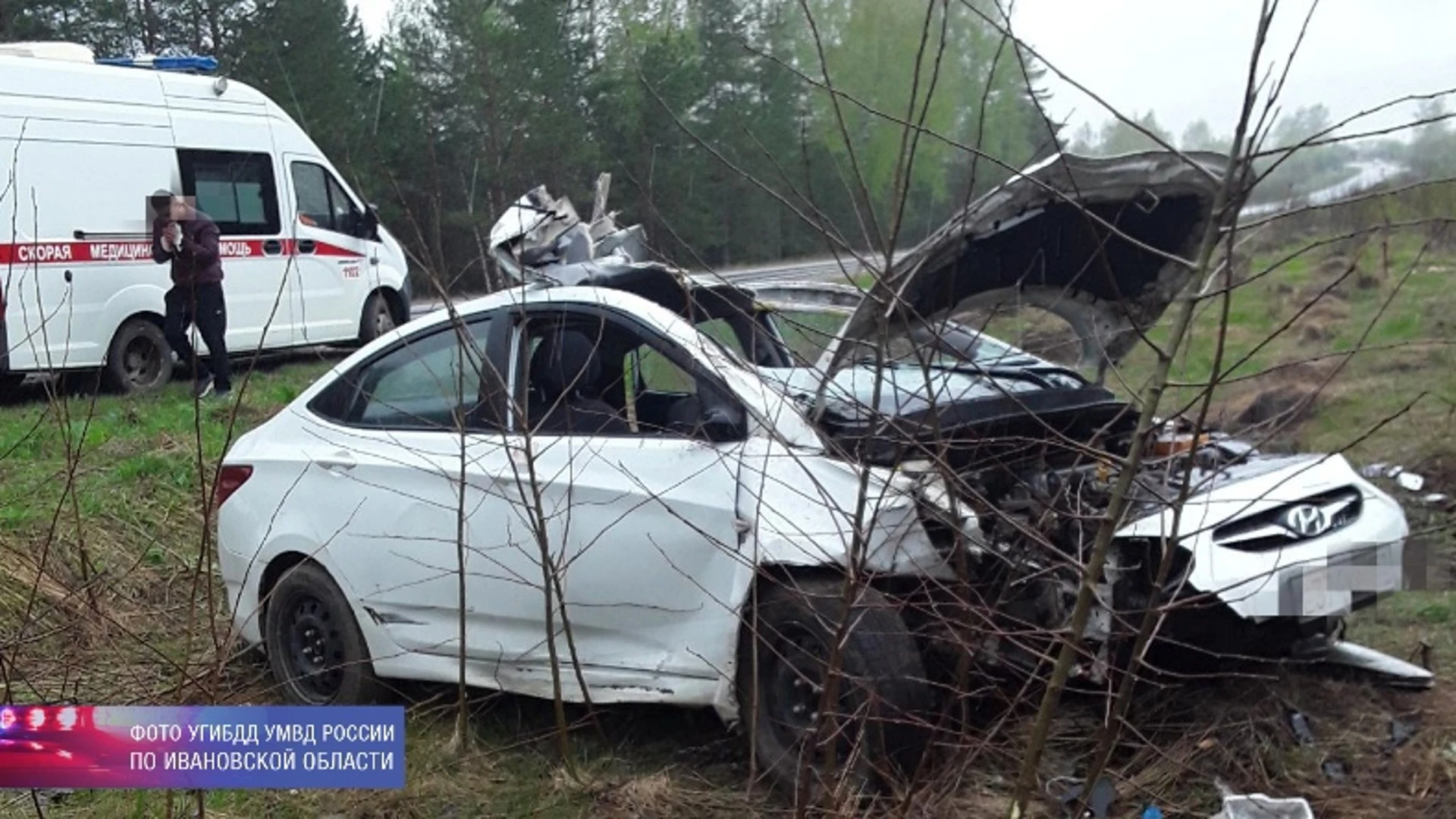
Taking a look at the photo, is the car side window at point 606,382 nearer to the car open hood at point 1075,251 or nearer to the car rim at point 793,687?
the car open hood at point 1075,251

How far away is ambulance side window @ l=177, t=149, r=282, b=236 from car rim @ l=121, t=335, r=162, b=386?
3.88 ft

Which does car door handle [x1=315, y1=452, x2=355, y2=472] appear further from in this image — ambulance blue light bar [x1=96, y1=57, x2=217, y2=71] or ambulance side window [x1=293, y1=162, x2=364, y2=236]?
ambulance side window [x1=293, y1=162, x2=364, y2=236]

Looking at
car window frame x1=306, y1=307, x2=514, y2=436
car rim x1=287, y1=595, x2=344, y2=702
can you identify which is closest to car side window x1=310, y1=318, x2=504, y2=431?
car window frame x1=306, y1=307, x2=514, y2=436

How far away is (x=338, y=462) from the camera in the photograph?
4.90 meters

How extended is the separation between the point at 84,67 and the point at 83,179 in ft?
2.82

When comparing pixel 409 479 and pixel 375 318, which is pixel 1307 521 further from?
pixel 375 318

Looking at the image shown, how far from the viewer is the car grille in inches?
157

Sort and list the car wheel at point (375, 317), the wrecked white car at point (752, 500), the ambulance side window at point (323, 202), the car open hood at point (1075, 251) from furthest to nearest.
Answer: the car wheel at point (375, 317), the ambulance side window at point (323, 202), the car open hood at point (1075, 251), the wrecked white car at point (752, 500)

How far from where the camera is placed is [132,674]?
141 inches

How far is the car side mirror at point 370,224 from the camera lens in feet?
43.0

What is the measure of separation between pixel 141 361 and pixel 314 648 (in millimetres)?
6941

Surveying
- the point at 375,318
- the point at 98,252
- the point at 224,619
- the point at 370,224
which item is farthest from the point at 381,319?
the point at 224,619

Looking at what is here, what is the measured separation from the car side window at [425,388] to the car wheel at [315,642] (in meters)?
0.60

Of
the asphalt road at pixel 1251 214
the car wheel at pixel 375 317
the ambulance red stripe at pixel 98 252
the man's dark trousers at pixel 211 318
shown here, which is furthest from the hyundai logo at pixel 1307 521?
the car wheel at pixel 375 317
